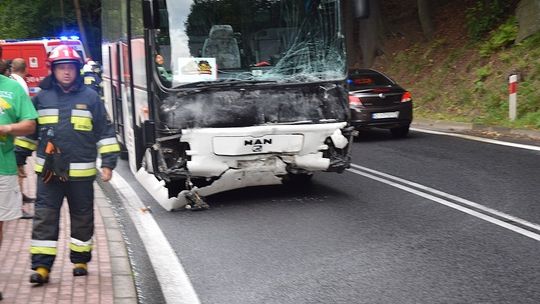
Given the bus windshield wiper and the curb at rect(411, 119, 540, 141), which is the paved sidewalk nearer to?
the bus windshield wiper

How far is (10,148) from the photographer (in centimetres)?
520

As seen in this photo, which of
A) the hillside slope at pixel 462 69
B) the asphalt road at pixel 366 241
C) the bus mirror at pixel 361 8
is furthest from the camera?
the hillside slope at pixel 462 69

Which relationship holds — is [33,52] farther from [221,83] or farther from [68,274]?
[68,274]

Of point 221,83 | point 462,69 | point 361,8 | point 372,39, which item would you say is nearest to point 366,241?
point 221,83

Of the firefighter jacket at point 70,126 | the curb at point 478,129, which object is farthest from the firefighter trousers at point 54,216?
the curb at point 478,129

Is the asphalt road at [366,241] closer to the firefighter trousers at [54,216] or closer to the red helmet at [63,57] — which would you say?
the firefighter trousers at [54,216]

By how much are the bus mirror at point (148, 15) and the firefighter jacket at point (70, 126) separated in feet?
7.98

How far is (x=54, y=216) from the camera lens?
18.0 ft

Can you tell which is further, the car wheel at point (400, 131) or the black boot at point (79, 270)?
the car wheel at point (400, 131)

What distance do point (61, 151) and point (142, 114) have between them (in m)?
3.49

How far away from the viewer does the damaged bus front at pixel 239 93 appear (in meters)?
7.98

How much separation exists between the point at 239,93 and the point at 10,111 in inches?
134

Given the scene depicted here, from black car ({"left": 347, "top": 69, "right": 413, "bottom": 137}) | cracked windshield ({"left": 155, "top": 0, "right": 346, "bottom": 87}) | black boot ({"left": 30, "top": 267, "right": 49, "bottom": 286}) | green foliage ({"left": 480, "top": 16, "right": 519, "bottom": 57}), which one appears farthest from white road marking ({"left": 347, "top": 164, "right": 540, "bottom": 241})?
green foliage ({"left": 480, "top": 16, "right": 519, "bottom": 57})

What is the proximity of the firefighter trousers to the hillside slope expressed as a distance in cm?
1101
